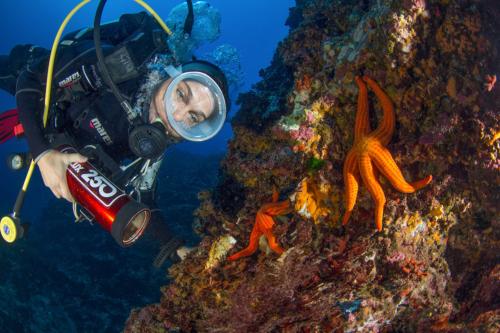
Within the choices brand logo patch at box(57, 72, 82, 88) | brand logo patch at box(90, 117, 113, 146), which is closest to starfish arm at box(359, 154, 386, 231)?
brand logo patch at box(90, 117, 113, 146)

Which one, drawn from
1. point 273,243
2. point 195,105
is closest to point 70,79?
point 195,105

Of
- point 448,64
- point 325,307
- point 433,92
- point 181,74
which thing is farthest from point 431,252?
point 181,74

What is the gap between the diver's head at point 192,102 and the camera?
11.8 feet

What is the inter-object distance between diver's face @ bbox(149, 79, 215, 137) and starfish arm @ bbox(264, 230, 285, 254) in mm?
1529

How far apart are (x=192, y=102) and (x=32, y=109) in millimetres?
1755

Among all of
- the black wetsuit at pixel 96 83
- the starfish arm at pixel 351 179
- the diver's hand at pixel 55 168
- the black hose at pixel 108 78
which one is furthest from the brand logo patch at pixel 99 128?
the starfish arm at pixel 351 179

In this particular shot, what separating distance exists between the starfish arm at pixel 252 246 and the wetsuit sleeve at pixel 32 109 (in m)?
2.23

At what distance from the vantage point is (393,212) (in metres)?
2.91

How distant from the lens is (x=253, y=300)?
3232mm

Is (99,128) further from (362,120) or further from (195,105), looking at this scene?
(362,120)

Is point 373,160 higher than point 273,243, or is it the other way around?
point 373,160

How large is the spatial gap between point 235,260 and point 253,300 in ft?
1.55

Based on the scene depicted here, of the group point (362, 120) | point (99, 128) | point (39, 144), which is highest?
point (99, 128)

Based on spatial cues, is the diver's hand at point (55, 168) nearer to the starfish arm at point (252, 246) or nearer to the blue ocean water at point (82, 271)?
the starfish arm at point (252, 246)
